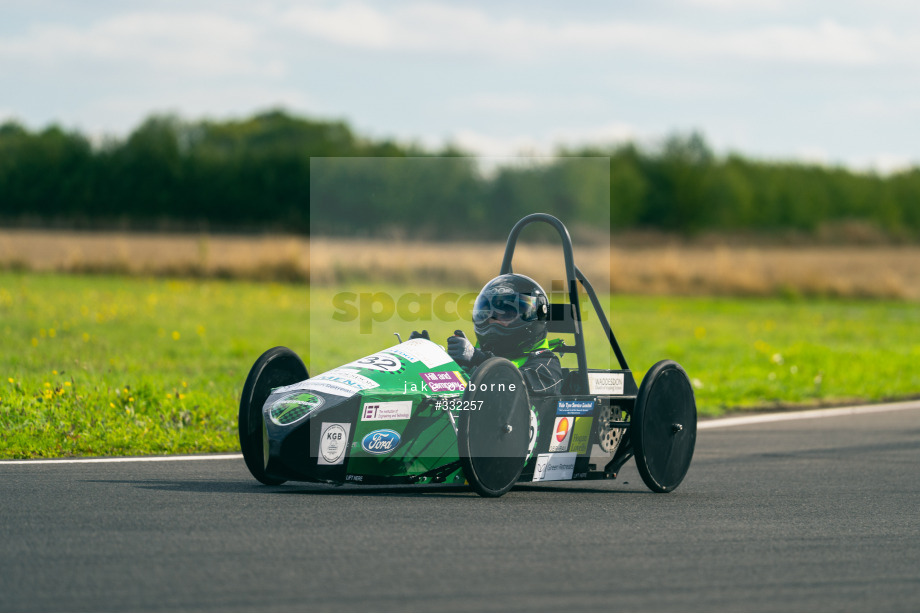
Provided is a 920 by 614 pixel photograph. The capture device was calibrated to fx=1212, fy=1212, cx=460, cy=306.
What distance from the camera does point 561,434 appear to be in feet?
30.6

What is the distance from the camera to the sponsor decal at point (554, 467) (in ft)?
30.2

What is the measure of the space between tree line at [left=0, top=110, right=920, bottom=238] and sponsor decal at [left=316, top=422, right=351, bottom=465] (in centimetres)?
458

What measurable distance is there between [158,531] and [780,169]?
108m

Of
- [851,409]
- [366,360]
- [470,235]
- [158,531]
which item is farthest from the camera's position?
Answer: [470,235]

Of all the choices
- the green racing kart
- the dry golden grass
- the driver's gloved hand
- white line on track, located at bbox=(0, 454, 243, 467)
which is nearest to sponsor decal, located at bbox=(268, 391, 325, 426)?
the green racing kart

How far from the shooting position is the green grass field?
460 inches

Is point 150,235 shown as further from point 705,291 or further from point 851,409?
point 851,409

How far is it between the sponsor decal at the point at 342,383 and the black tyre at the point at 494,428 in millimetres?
725

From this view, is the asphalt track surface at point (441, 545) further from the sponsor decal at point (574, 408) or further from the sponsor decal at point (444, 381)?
the sponsor decal at point (444, 381)

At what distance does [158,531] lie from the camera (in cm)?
704

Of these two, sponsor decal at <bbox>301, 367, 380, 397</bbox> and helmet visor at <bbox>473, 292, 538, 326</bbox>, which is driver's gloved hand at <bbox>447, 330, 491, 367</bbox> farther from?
sponsor decal at <bbox>301, 367, 380, 397</bbox>

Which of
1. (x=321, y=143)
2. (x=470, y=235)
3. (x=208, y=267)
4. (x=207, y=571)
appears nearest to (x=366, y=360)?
(x=207, y=571)

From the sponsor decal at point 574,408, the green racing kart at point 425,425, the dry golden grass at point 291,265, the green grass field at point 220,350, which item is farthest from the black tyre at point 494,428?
the dry golden grass at point 291,265

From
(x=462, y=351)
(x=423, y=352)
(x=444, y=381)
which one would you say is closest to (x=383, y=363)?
(x=423, y=352)
